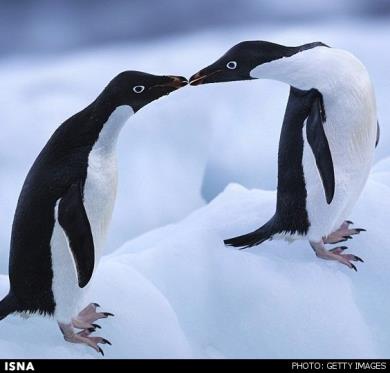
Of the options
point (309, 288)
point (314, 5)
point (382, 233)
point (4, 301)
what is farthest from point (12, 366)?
point (314, 5)

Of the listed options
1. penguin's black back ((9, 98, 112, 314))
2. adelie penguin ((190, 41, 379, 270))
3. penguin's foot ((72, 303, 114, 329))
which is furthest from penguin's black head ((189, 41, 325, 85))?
penguin's foot ((72, 303, 114, 329))

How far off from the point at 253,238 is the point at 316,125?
0.30 metres

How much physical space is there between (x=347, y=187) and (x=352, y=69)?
23 cm

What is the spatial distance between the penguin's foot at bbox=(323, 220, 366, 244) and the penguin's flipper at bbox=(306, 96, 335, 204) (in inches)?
8.0

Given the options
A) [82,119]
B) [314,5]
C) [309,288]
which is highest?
[314,5]

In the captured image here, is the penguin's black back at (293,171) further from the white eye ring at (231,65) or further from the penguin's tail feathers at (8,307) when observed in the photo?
the penguin's tail feathers at (8,307)

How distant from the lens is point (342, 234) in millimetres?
1545

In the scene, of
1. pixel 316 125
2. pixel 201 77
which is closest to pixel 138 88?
pixel 201 77

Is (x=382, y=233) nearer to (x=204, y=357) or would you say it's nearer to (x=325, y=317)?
(x=325, y=317)

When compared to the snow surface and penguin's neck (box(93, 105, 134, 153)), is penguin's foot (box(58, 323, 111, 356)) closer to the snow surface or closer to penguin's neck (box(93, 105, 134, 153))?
the snow surface

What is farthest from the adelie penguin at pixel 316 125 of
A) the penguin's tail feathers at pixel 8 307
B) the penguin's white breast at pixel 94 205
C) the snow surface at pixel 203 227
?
the penguin's tail feathers at pixel 8 307

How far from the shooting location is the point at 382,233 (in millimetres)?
1582

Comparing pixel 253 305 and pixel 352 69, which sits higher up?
pixel 352 69

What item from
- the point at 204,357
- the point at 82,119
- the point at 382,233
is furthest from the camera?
the point at 382,233
